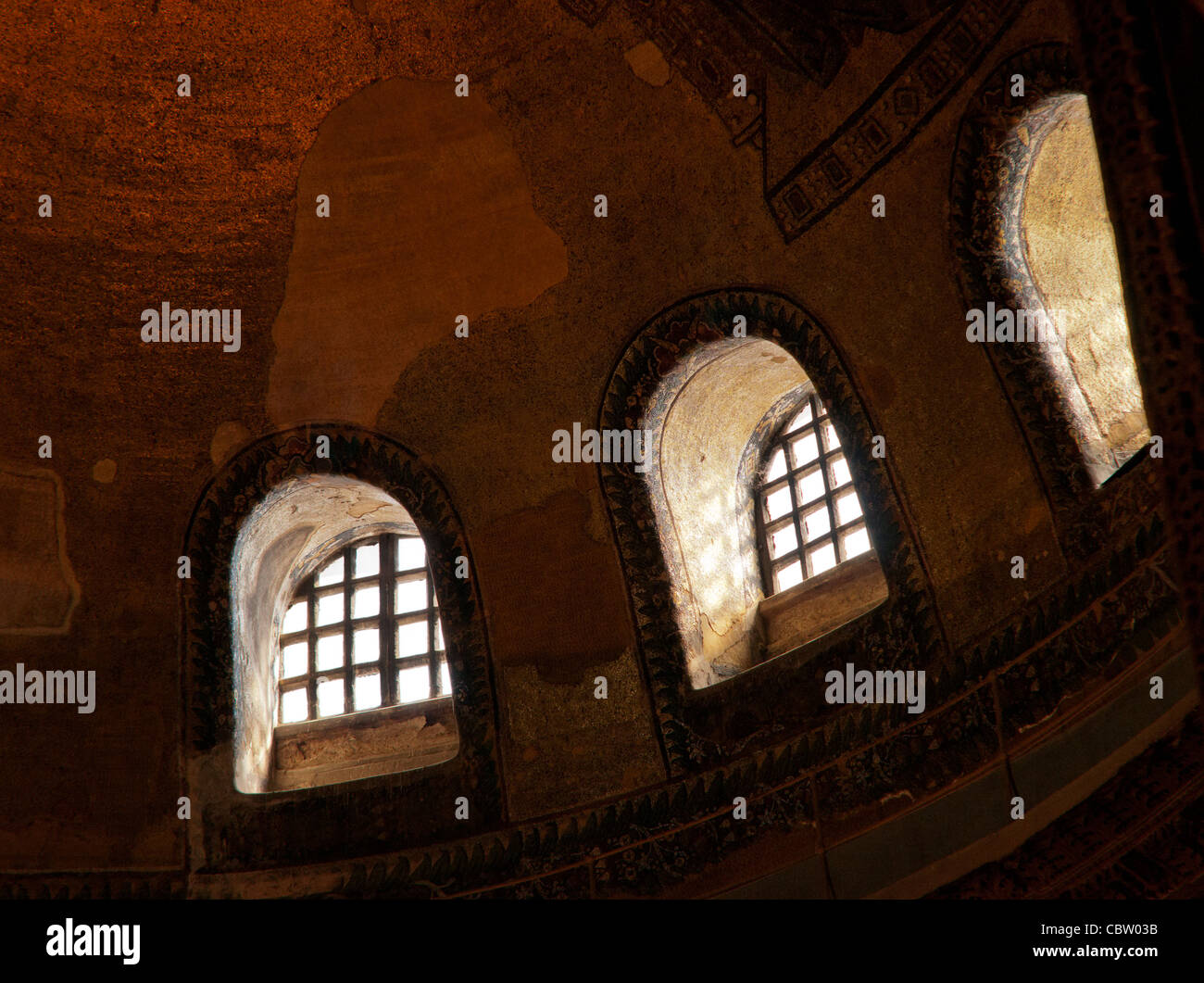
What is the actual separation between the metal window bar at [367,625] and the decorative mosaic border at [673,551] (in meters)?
1.54

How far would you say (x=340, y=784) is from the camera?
23.6 ft

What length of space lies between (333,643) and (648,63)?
3689mm

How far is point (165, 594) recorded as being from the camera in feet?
25.1

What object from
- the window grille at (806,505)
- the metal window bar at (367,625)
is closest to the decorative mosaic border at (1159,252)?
the window grille at (806,505)

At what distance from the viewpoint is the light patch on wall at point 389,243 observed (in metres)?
7.76

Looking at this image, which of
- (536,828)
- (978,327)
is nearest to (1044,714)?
(978,327)

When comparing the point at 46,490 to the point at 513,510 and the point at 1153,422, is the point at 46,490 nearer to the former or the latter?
the point at 513,510

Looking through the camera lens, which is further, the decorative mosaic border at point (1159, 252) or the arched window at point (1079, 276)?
the arched window at point (1079, 276)

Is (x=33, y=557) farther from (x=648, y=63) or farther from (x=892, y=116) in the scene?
(x=892, y=116)

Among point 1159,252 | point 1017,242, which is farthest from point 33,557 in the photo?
point 1159,252

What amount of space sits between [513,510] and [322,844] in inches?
75.7

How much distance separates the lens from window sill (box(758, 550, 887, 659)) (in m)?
6.88

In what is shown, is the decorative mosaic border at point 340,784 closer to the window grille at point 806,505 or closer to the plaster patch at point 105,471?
the plaster patch at point 105,471

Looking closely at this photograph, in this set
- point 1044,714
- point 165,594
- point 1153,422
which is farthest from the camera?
point 165,594
